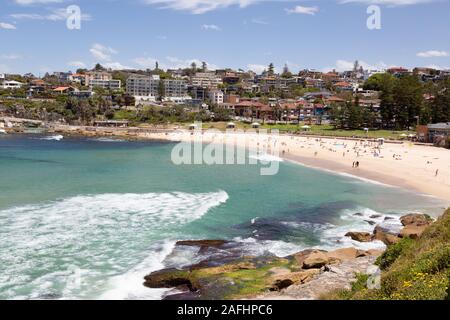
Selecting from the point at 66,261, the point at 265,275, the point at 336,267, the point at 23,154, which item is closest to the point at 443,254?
the point at 336,267

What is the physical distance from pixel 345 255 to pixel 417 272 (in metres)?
8.41

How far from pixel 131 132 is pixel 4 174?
2007 inches

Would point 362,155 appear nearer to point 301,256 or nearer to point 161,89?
point 301,256

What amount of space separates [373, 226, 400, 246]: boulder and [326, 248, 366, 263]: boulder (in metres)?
2.81

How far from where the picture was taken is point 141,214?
29.3 metres

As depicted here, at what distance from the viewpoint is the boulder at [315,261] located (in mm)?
18977

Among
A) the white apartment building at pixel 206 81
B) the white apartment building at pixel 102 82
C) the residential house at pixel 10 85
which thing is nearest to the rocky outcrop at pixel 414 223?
the white apartment building at pixel 206 81

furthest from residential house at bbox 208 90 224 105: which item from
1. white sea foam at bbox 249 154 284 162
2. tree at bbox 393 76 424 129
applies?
white sea foam at bbox 249 154 284 162

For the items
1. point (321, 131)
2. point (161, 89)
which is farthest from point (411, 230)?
point (161, 89)

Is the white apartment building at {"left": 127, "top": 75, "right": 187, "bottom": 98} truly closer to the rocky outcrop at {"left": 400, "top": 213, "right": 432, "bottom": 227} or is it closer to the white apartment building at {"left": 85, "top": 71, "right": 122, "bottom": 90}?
the white apartment building at {"left": 85, "top": 71, "right": 122, "bottom": 90}

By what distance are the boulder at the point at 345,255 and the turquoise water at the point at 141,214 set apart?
9.08 feet
